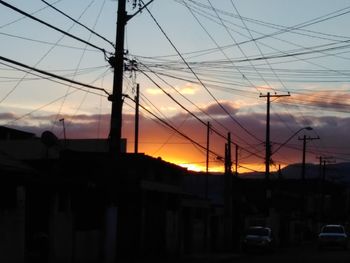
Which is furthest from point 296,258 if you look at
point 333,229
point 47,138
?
point 333,229

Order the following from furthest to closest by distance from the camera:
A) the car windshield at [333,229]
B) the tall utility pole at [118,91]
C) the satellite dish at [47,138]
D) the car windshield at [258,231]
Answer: the car windshield at [333,229]
the car windshield at [258,231]
the satellite dish at [47,138]
the tall utility pole at [118,91]

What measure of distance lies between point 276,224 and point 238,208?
37.3ft

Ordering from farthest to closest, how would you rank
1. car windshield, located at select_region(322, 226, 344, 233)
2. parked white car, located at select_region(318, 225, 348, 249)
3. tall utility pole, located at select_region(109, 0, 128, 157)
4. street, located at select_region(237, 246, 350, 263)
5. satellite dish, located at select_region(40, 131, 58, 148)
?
car windshield, located at select_region(322, 226, 344, 233)
parked white car, located at select_region(318, 225, 348, 249)
street, located at select_region(237, 246, 350, 263)
satellite dish, located at select_region(40, 131, 58, 148)
tall utility pole, located at select_region(109, 0, 128, 157)

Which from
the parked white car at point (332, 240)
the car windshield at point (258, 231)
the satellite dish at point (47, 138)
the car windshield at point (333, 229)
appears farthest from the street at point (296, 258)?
the satellite dish at point (47, 138)

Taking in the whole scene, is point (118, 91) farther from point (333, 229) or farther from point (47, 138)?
point (333, 229)

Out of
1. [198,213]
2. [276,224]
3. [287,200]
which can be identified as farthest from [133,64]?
[287,200]

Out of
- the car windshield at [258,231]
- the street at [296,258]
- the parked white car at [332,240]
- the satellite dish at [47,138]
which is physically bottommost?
the street at [296,258]

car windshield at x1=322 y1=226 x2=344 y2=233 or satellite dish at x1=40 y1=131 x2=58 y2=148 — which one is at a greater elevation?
satellite dish at x1=40 y1=131 x2=58 y2=148

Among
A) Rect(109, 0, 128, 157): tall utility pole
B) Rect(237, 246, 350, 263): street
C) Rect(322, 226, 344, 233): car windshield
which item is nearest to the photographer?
Rect(109, 0, 128, 157): tall utility pole

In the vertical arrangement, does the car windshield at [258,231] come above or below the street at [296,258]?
above

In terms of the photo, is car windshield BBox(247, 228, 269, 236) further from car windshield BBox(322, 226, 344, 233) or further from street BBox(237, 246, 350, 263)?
car windshield BBox(322, 226, 344, 233)

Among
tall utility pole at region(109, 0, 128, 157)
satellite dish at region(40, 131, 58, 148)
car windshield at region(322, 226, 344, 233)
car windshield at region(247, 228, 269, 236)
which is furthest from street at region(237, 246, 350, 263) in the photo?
tall utility pole at region(109, 0, 128, 157)

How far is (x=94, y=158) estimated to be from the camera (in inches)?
1066

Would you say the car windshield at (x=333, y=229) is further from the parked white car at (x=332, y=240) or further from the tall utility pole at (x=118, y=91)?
the tall utility pole at (x=118, y=91)
